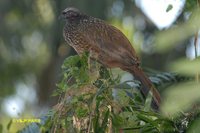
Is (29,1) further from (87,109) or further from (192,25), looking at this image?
(192,25)

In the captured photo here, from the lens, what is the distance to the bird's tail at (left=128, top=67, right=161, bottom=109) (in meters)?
2.22

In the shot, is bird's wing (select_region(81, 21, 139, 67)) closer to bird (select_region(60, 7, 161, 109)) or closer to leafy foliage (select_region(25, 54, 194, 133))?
bird (select_region(60, 7, 161, 109))

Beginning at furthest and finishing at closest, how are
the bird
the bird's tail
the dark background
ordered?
the dark background
the bird
the bird's tail

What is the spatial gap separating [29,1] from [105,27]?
18.9 feet

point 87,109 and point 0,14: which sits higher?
point 0,14

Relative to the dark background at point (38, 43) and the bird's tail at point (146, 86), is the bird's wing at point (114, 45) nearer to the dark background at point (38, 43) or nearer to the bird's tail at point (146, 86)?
the bird's tail at point (146, 86)

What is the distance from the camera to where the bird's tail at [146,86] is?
7.27 feet

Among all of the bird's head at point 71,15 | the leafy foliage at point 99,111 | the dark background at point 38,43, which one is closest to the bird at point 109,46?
the bird's head at point 71,15

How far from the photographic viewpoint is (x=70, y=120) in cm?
181

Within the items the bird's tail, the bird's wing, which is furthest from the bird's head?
the bird's tail

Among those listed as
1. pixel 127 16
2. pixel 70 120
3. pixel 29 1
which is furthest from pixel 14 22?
pixel 70 120

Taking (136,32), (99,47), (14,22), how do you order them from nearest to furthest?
(99,47), (136,32), (14,22)

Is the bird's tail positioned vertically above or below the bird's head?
below

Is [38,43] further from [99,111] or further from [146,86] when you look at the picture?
[99,111]
